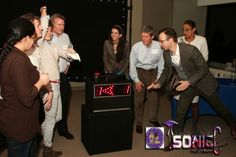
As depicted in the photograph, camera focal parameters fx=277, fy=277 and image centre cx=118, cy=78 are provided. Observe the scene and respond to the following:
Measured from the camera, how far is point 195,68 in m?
2.85

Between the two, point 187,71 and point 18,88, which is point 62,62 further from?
point 18,88

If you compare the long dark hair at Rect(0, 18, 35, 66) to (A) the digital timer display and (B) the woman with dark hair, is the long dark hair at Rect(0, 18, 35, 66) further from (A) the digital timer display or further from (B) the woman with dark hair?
(B) the woman with dark hair

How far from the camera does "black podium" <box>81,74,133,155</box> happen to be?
9.20 ft

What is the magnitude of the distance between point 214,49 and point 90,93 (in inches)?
150

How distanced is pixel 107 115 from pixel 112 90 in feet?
0.88

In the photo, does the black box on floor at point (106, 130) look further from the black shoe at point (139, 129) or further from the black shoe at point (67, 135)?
the black shoe at point (139, 129)

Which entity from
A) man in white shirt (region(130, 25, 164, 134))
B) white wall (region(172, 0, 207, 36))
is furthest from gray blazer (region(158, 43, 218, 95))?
white wall (region(172, 0, 207, 36))

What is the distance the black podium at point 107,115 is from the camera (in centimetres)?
280

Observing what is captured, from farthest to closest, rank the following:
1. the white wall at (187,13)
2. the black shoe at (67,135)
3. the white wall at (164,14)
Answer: the white wall at (187,13) → the white wall at (164,14) → the black shoe at (67,135)

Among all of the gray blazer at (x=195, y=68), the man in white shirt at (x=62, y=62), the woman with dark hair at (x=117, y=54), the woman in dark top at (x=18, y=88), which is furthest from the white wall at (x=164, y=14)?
the woman in dark top at (x=18, y=88)

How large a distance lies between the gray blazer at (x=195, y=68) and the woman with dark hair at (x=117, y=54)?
74 centimetres

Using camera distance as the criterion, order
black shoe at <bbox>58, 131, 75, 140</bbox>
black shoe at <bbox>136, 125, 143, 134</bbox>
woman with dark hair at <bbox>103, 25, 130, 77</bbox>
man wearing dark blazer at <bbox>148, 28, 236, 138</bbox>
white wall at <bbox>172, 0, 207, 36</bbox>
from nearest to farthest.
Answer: man wearing dark blazer at <bbox>148, 28, 236, 138</bbox> < black shoe at <bbox>58, 131, 75, 140</bbox> < woman with dark hair at <bbox>103, 25, 130, 77</bbox> < black shoe at <bbox>136, 125, 143, 134</bbox> < white wall at <bbox>172, 0, 207, 36</bbox>

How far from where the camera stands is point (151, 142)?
10.6 ft

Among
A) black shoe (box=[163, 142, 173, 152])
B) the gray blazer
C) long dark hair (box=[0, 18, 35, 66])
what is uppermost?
long dark hair (box=[0, 18, 35, 66])
